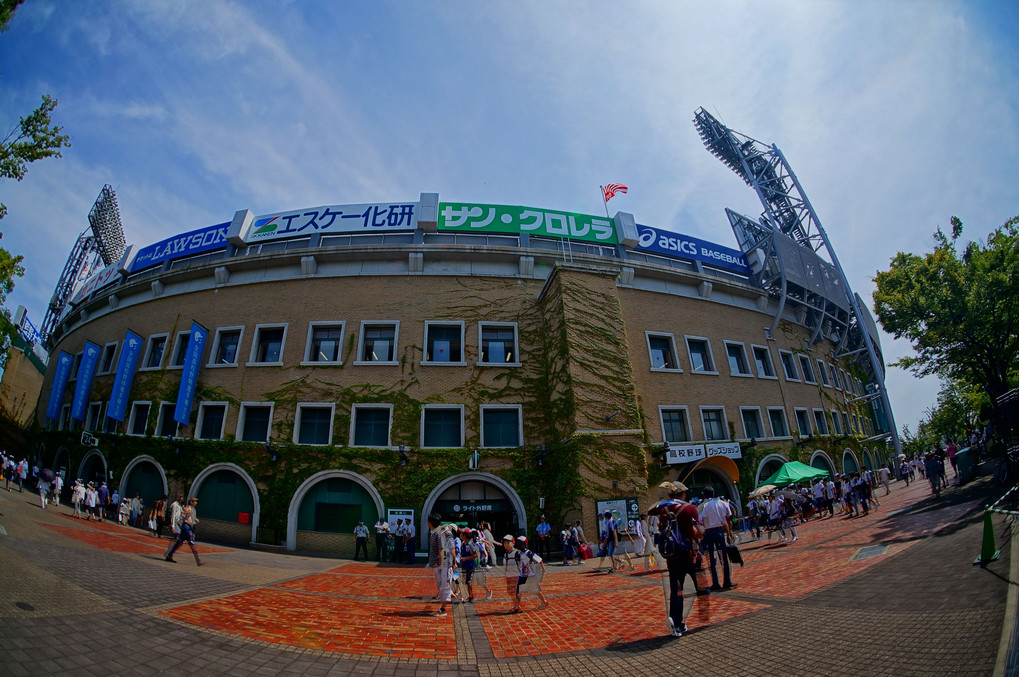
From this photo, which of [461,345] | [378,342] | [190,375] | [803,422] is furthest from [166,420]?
[803,422]

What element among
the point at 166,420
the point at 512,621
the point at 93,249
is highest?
the point at 93,249

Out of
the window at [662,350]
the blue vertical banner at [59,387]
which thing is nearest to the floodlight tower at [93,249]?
the blue vertical banner at [59,387]

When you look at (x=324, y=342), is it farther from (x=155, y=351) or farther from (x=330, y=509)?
(x=155, y=351)

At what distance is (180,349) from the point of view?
2228 cm

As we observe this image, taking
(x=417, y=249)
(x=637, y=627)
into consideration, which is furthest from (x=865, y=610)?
(x=417, y=249)

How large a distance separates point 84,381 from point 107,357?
1.69 meters

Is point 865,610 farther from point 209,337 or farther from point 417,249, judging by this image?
point 209,337

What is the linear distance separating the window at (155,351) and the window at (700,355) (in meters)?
28.9

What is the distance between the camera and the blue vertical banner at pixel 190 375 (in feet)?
63.6

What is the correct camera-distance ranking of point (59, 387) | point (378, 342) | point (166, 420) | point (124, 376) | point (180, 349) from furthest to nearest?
point (59, 387)
point (180, 349)
point (124, 376)
point (166, 420)
point (378, 342)

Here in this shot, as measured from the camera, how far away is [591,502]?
16.3 meters

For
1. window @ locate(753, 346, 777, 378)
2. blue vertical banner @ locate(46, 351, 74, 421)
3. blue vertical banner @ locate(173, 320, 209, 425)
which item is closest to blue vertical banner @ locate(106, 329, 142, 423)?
blue vertical banner @ locate(173, 320, 209, 425)

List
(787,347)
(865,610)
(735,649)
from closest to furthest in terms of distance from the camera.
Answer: (735,649) < (865,610) < (787,347)

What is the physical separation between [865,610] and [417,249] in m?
20.4
